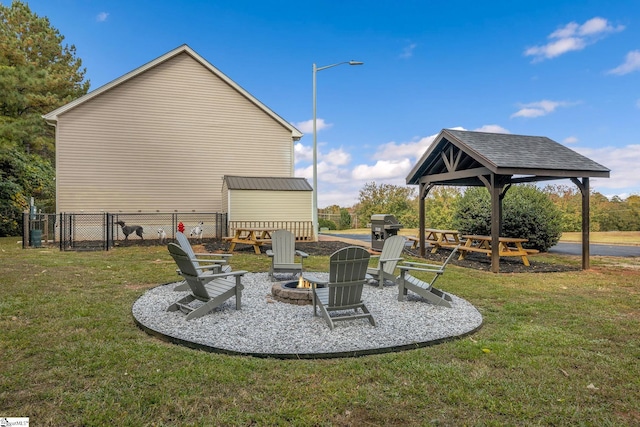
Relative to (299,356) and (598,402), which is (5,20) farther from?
(598,402)

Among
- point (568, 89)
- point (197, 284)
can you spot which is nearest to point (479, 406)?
point (197, 284)

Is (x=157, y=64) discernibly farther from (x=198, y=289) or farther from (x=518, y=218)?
(x=518, y=218)

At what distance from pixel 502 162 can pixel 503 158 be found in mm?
361

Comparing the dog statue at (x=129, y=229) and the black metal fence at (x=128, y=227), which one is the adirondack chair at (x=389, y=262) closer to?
the black metal fence at (x=128, y=227)

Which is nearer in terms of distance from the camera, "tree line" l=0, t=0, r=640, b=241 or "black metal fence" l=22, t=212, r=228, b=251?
"black metal fence" l=22, t=212, r=228, b=251

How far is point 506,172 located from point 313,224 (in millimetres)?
9837

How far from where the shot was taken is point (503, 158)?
9.45 metres

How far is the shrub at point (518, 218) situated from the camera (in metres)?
14.0

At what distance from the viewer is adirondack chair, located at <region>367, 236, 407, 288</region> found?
717 cm

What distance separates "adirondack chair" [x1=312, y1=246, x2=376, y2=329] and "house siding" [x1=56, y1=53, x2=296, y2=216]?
12792 mm

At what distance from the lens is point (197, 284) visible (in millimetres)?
5129

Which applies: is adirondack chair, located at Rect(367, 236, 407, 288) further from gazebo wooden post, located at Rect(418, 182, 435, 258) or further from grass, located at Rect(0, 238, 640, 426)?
gazebo wooden post, located at Rect(418, 182, 435, 258)

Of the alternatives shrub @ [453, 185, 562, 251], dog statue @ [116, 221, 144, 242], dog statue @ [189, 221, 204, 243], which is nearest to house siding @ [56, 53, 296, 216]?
dog statue @ [189, 221, 204, 243]

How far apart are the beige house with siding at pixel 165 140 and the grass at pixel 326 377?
12.2m
